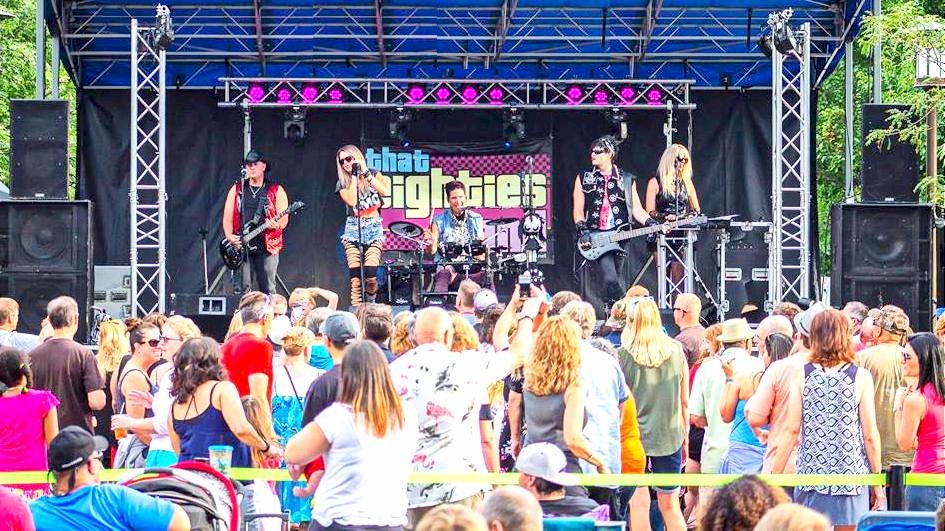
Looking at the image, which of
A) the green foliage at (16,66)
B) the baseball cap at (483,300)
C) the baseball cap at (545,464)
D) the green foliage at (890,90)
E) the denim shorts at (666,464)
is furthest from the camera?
the green foliage at (16,66)

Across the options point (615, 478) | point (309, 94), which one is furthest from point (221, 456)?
point (309, 94)

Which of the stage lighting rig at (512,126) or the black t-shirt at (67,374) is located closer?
the black t-shirt at (67,374)

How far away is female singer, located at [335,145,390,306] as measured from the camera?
16703 mm

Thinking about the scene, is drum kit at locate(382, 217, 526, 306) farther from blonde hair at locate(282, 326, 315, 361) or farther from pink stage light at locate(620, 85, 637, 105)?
blonde hair at locate(282, 326, 315, 361)

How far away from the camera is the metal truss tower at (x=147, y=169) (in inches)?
580

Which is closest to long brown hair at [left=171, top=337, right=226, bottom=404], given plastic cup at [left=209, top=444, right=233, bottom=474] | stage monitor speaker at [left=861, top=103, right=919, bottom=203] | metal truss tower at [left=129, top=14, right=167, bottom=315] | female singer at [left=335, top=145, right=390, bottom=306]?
plastic cup at [left=209, top=444, right=233, bottom=474]

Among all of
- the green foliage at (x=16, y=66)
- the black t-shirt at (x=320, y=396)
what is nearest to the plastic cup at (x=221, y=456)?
the black t-shirt at (x=320, y=396)

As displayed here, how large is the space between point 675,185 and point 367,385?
1156 centimetres

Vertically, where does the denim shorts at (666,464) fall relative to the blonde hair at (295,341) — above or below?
below

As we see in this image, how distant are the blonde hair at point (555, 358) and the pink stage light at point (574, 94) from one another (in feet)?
35.3

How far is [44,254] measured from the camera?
14148 millimetres

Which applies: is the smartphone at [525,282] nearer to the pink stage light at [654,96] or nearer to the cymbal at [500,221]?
the cymbal at [500,221]

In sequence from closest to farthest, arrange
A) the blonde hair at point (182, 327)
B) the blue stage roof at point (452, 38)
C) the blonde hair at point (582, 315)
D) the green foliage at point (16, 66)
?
1. the blonde hair at point (582, 315)
2. the blonde hair at point (182, 327)
3. the blue stage roof at point (452, 38)
4. the green foliage at point (16, 66)

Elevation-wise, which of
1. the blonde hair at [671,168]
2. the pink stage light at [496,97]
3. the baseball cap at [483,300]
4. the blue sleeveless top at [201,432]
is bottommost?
the blue sleeveless top at [201,432]
